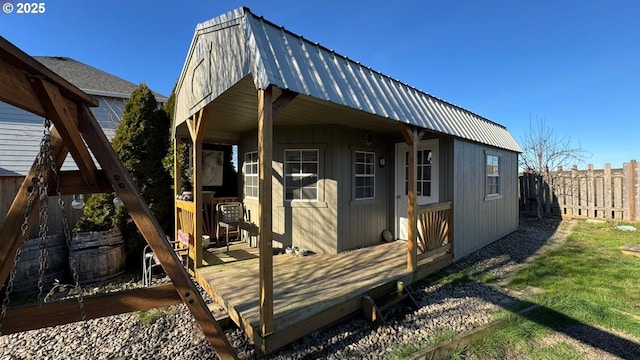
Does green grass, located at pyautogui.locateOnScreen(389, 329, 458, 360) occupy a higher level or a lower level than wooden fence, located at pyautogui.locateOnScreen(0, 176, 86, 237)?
lower

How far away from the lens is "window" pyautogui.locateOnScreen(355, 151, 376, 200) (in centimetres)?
582

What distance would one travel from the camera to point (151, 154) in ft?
21.0

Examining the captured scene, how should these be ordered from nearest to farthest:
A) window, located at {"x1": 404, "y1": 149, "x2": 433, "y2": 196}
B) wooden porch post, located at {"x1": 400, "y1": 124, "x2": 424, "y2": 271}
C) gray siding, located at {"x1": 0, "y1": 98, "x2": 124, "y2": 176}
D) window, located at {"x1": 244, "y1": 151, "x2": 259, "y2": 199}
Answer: wooden porch post, located at {"x1": 400, "y1": 124, "x2": 424, "y2": 271}
window, located at {"x1": 404, "y1": 149, "x2": 433, "y2": 196}
window, located at {"x1": 244, "y1": 151, "x2": 259, "y2": 199}
gray siding, located at {"x1": 0, "y1": 98, "x2": 124, "y2": 176}

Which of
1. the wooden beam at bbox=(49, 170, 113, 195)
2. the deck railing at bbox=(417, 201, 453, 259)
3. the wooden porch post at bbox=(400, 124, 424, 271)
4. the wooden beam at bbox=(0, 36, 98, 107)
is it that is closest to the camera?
the wooden beam at bbox=(0, 36, 98, 107)

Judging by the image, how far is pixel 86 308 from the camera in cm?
181

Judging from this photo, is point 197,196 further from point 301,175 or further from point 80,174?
point 80,174

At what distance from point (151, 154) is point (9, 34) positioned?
3.61 metres

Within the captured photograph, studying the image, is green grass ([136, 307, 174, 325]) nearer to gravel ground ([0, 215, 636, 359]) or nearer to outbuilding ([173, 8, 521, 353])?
gravel ground ([0, 215, 636, 359])

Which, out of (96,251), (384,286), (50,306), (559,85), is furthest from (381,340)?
(559,85)

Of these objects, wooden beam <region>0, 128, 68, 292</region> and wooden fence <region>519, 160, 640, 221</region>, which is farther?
wooden fence <region>519, 160, 640, 221</region>

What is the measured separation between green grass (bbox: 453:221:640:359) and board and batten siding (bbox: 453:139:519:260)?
1076 millimetres

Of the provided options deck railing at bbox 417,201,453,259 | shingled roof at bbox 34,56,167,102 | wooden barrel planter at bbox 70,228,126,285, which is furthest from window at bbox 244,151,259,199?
shingled roof at bbox 34,56,167,102

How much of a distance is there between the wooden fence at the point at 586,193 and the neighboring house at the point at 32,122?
1409 cm

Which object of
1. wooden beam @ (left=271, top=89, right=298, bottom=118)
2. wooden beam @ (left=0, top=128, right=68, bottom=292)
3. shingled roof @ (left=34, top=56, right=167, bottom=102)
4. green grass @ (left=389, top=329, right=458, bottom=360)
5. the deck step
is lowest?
green grass @ (left=389, top=329, right=458, bottom=360)
